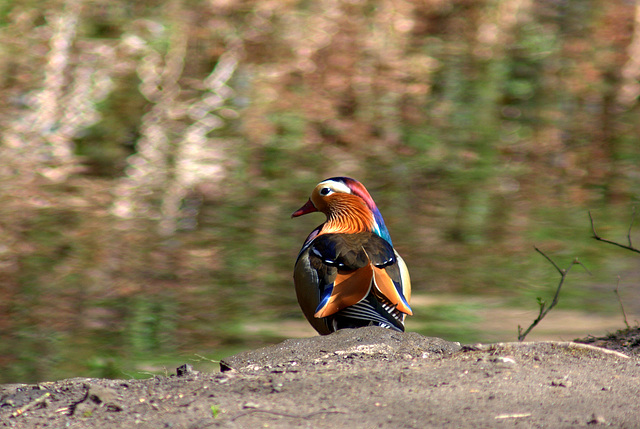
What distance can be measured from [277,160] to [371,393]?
7.55 m

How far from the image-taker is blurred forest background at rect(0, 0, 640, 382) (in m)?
6.07

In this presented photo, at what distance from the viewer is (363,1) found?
1391 cm

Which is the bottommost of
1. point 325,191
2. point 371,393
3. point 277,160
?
point 277,160

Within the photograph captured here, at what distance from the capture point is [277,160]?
10.4m

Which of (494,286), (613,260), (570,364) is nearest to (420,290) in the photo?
(494,286)

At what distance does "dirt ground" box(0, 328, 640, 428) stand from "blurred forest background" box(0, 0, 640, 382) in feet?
6.16

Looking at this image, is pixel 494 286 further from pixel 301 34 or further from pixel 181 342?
pixel 301 34

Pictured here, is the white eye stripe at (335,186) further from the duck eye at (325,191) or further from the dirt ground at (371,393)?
the dirt ground at (371,393)

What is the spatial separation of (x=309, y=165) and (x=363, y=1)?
466cm

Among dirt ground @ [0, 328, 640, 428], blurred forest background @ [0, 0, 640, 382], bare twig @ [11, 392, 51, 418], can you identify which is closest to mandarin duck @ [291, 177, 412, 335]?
dirt ground @ [0, 328, 640, 428]

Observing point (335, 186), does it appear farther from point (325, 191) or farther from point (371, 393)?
point (371, 393)

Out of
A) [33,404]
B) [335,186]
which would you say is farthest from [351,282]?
[33,404]

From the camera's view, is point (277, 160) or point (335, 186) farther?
point (277, 160)

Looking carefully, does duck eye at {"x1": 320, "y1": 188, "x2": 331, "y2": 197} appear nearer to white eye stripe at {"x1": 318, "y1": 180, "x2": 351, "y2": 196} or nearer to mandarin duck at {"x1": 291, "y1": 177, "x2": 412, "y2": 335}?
white eye stripe at {"x1": 318, "y1": 180, "x2": 351, "y2": 196}
